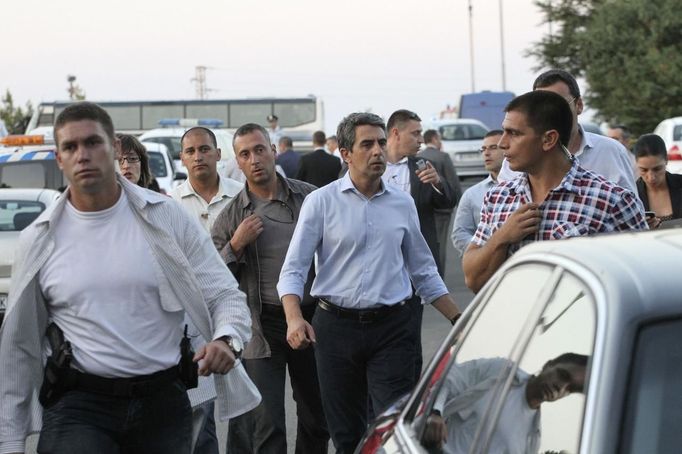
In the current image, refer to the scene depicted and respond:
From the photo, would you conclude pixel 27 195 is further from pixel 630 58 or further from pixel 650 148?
pixel 630 58

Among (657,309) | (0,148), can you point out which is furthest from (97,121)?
(0,148)

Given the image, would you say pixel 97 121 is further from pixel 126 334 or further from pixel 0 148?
pixel 0 148

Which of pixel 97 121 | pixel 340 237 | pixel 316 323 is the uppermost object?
pixel 97 121

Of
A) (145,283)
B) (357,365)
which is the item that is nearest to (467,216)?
(357,365)

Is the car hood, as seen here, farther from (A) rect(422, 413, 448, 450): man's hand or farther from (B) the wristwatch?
(A) rect(422, 413, 448, 450): man's hand

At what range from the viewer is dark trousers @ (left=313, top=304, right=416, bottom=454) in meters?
6.28

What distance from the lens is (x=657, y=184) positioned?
848 cm

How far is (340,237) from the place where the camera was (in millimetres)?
6422

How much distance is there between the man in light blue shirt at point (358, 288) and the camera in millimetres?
6293

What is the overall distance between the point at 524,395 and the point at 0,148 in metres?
14.9

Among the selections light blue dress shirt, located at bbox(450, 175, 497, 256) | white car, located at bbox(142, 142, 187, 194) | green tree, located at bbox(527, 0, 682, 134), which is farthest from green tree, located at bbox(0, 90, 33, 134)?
light blue dress shirt, located at bbox(450, 175, 497, 256)

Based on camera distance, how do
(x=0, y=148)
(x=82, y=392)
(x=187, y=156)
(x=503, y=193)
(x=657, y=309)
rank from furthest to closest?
1. (x=0, y=148)
2. (x=187, y=156)
3. (x=503, y=193)
4. (x=82, y=392)
5. (x=657, y=309)

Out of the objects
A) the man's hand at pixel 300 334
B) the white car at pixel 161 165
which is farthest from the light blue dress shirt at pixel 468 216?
the white car at pixel 161 165

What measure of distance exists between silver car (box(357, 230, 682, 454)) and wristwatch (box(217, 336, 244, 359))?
0.88m
